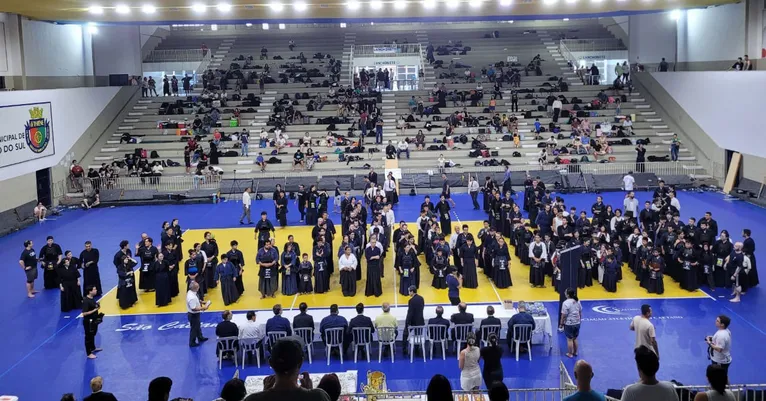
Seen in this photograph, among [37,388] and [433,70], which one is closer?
[37,388]

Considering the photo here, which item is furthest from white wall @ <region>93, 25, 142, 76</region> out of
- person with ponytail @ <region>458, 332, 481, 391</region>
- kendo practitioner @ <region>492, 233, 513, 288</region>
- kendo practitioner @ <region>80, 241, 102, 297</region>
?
person with ponytail @ <region>458, 332, 481, 391</region>

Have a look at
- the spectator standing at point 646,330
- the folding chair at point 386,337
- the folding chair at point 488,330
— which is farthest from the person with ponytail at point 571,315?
the folding chair at point 386,337

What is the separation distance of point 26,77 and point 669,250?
1138 inches

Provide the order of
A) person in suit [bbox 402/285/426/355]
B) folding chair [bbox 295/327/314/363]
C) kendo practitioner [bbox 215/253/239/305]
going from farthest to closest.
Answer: kendo practitioner [bbox 215/253/239/305] → person in suit [bbox 402/285/426/355] → folding chair [bbox 295/327/314/363]

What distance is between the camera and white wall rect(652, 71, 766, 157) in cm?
3075

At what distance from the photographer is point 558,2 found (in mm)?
32125

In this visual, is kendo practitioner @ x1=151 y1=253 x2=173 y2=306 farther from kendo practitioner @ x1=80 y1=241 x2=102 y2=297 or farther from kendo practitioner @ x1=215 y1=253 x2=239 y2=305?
kendo practitioner @ x1=80 y1=241 x2=102 y2=297

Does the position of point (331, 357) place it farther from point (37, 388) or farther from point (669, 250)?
point (669, 250)

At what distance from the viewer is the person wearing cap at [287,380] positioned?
428 centimetres

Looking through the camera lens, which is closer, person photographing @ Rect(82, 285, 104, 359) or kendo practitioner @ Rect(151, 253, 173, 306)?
person photographing @ Rect(82, 285, 104, 359)

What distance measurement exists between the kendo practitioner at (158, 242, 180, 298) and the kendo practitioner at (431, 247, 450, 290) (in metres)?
6.74

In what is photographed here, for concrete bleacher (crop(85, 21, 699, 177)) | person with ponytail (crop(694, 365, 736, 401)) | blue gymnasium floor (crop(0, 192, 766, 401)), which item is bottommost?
blue gymnasium floor (crop(0, 192, 766, 401))

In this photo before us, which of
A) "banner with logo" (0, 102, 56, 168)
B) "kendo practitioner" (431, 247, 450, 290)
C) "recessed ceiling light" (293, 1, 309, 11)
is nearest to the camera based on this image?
"kendo practitioner" (431, 247, 450, 290)

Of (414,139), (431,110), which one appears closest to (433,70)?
(431,110)
